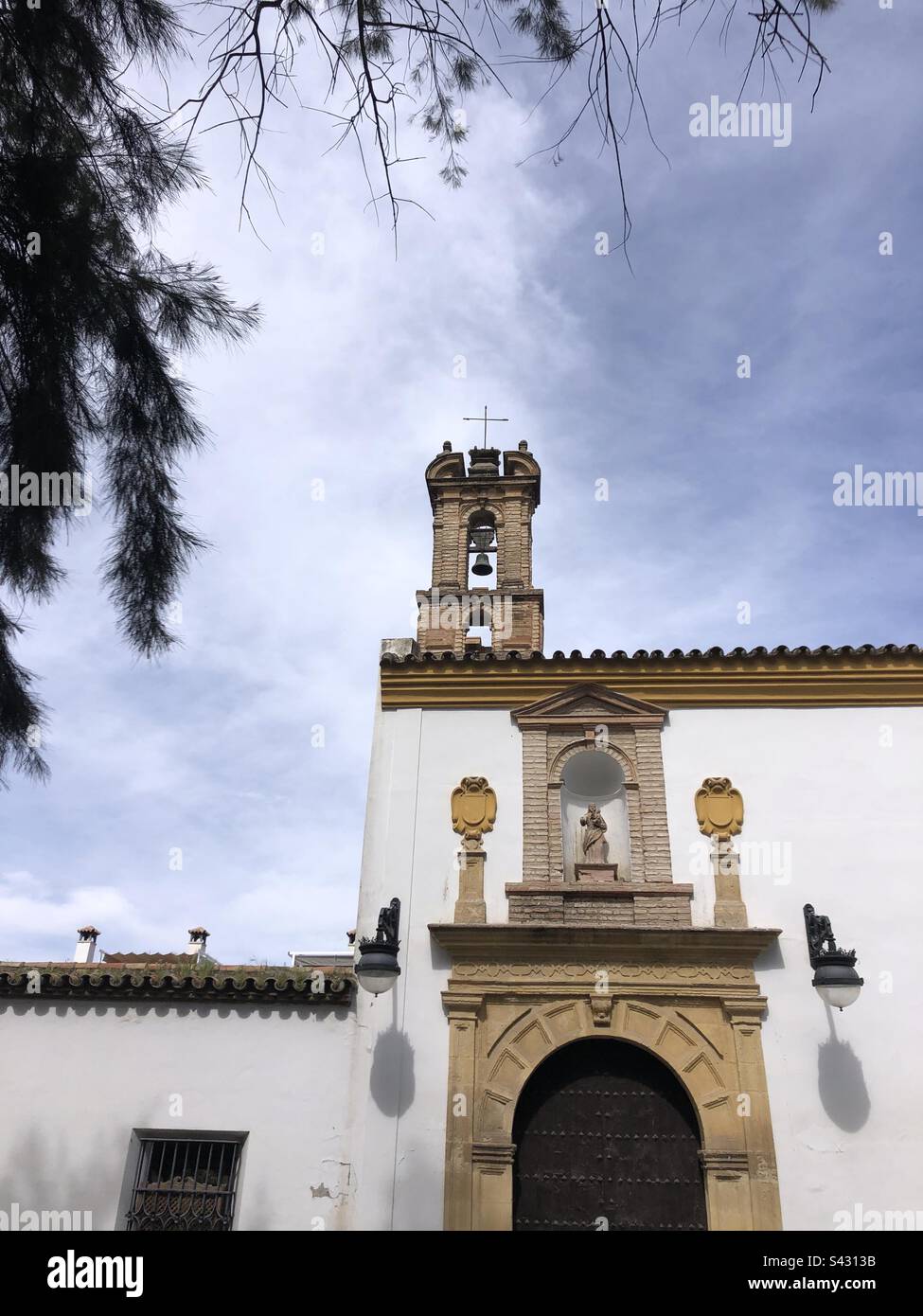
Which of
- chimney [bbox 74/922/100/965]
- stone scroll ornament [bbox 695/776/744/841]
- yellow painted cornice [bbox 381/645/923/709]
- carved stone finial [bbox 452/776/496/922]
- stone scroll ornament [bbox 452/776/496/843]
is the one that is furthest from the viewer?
chimney [bbox 74/922/100/965]

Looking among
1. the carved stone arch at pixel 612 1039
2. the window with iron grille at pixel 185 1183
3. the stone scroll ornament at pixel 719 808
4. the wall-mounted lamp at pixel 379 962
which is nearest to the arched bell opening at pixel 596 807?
the stone scroll ornament at pixel 719 808

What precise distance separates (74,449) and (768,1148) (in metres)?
6.27

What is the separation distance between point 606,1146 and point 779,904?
7.19 ft

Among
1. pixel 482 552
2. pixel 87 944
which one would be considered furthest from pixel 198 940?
pixel 482 552

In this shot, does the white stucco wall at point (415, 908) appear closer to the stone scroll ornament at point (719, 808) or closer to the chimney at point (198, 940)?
the stone scroll ornament at point (719, 808)

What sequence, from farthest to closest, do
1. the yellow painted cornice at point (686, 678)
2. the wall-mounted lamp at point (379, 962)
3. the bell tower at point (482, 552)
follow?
the bell tower at point (482, 552), the yellow painted cornice at point (686, 678), the wall-mounted lamp at point (379, 962)

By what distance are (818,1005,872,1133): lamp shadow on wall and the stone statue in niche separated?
2101 mm

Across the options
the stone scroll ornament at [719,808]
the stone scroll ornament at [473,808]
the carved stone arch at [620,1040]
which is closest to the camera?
the carved stone arch at [620,1040]

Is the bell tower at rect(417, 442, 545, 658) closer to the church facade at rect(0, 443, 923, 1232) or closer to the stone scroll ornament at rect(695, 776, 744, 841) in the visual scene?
the church facade at rect(0, 443, 923, 1232)

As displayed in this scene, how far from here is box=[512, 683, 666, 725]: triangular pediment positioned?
8.28m

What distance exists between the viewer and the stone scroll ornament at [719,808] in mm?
7730

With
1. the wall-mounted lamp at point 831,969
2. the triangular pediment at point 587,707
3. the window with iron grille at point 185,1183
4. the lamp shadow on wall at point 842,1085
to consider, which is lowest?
the window with iron grille at point 185,1183

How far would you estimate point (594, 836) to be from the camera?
7.98 metres

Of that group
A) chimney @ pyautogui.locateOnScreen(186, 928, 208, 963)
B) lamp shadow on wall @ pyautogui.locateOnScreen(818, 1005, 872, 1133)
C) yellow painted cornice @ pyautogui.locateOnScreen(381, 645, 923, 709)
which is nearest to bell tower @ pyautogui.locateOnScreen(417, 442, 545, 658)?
yellow painted cornice @ pyautogui.locateOnScreen(381, 645, 923, 709)
